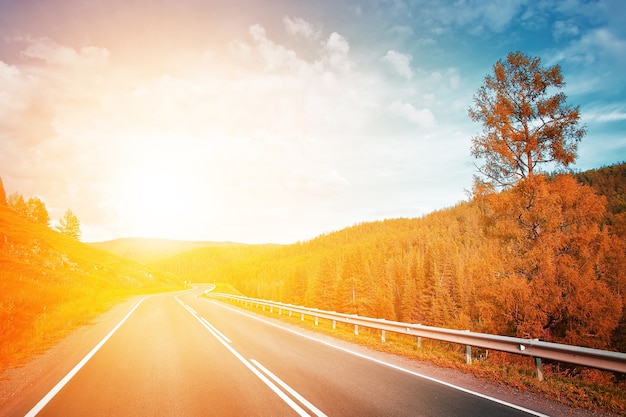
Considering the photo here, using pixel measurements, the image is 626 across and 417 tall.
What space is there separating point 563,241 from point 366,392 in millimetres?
10089

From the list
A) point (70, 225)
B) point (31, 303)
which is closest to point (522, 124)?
point (31, 303)

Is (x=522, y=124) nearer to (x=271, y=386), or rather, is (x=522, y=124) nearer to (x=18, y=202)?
(x=271, y=386)

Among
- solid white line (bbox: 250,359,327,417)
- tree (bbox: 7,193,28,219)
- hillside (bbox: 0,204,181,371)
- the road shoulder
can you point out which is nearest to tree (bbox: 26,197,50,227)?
tree (bbox: 7,193,28,219)

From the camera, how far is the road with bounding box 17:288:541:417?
5.52m

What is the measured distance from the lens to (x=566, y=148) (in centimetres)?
1304

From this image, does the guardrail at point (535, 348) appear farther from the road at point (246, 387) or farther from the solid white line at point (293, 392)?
the solid white line at point (293, 392)

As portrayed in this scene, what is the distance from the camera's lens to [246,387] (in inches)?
266

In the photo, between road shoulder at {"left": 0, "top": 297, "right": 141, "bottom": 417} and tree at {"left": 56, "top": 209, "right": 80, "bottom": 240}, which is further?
tree at {"left": 56, "top": 209, "right": 80, "bottom": 240}

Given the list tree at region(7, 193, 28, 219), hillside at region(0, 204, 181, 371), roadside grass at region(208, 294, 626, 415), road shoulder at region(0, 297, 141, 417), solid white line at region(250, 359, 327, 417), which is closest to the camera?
solid white line at region(250, 359, 327, 417)

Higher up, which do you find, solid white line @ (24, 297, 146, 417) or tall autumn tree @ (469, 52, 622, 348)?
tall autumn tree @ (469, 52, 622, 348)

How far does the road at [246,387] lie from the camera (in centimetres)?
552

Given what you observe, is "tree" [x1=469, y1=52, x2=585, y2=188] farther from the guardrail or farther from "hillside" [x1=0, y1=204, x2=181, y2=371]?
"hillside" [x1=0, y1=204, x2=181, y2=371]

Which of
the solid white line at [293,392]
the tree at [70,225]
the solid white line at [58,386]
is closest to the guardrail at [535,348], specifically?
the solid white line at [293,392]

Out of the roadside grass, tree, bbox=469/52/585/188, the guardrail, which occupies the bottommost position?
the roadside grass
